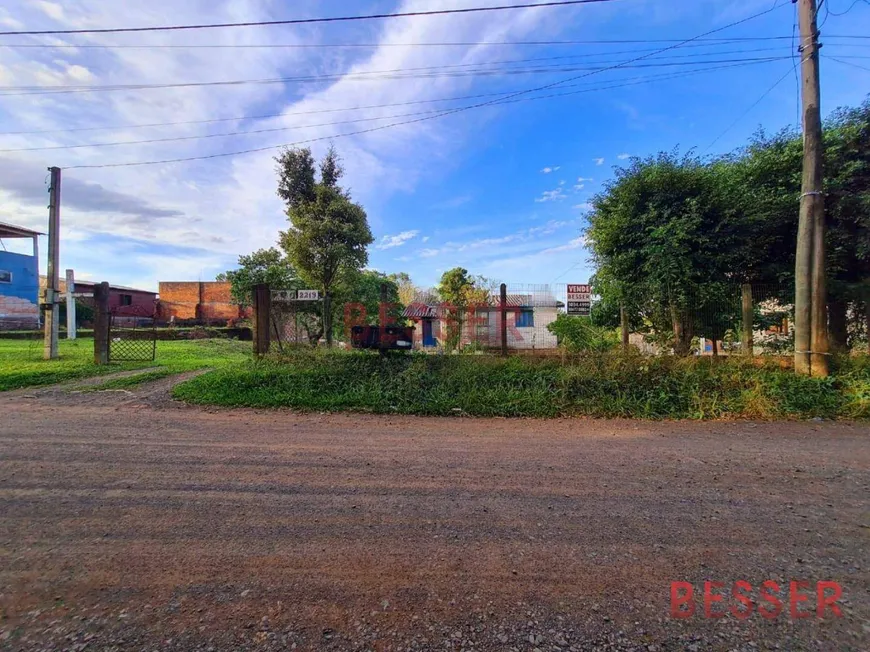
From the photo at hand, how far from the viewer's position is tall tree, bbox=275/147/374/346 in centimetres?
1084

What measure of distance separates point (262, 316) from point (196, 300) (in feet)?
134

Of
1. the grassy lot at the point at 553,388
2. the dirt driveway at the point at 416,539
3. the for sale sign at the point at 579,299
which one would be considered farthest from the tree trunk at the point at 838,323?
the dirt driveway at the point at 416,539

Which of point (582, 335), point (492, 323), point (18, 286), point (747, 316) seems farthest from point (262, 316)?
point (18, 286)

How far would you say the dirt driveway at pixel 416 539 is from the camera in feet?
6.03

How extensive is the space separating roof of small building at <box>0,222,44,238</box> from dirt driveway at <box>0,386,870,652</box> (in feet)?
94.8

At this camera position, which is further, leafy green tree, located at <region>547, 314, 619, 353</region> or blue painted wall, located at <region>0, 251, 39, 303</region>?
blue painted wall, located at <region>0, 251, 39, 303</region>

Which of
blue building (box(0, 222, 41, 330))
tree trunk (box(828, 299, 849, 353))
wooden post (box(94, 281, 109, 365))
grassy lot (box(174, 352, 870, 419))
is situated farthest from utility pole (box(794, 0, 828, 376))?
blue building (box(0, 222, 41, 330))

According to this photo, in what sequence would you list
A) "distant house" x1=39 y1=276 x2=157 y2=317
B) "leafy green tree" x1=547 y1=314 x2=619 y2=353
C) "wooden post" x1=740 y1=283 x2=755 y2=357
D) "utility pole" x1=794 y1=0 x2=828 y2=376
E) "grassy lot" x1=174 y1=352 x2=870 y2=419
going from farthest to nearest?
"distant house" x1=39 y1=276 x2=157 y2=317, "leafy green tree" x1=547 y1=314 x2=619 y2=353, "wooden post" x1=740 y1=283 x2=755 y2=357, "utility pole" x1=794 y1=0 x2=828 y2=376, "grassy lot" x1=174 y1=352 x2=870 y2=419

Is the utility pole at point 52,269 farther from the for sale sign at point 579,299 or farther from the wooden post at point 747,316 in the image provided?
the wooden post at point 747,316

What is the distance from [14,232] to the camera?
973 inches

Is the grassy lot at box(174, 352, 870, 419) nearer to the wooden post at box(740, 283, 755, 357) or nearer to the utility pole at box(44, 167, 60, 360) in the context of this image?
the wooden post at box(740, 283, 755, 357)

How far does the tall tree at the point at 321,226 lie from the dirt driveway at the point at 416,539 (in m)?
6.92

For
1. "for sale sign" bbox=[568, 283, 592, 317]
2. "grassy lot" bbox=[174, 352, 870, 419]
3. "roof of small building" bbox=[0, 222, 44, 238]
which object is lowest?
"grassy lot" bbox=[174, 352, 870, 419]

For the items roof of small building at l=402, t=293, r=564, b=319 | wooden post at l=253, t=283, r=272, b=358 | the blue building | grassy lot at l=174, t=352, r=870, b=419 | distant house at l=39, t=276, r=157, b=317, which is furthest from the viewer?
distant house at l=39, t=276, r=157, b=317
